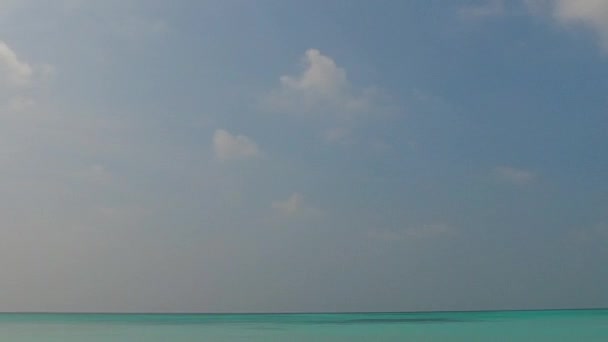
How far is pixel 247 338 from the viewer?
19.0 metres

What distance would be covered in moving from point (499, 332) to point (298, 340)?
6.08 metres

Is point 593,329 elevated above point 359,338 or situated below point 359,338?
above

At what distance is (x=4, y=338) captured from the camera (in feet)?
62.8

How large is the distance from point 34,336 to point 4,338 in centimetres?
78

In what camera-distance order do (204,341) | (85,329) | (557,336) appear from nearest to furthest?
(204,341) → (557,336) → (85,329)

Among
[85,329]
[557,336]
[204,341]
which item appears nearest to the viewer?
[204,341]

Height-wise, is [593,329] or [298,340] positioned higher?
[593,329]

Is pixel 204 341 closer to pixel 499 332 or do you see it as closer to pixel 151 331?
pixel 151 331

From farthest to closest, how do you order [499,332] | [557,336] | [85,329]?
1. [85,329]
2. [499,332]
3. [557,336]

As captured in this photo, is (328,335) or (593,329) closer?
(328,335)

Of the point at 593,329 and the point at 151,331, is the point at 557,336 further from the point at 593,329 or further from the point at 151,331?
the point at 151,331

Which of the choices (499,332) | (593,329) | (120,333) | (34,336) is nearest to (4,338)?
(34,336)

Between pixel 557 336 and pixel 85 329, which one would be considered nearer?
pixel 557 336

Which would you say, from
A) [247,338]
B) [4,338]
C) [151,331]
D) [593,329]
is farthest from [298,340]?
[593,329]
